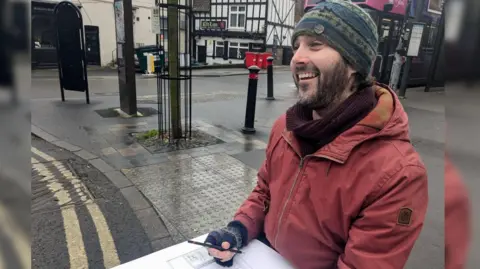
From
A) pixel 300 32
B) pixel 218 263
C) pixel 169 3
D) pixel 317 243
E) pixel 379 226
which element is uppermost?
pixel 169 3

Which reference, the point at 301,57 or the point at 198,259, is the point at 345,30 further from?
the point at 198,259

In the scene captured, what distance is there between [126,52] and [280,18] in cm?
2314

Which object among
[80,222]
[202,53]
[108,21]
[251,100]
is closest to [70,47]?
[251,100]

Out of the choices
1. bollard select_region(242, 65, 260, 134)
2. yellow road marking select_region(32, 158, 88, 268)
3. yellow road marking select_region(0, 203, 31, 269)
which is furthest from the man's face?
bollard select_region(242, 65, 260, 134)

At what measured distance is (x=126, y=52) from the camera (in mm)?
6625

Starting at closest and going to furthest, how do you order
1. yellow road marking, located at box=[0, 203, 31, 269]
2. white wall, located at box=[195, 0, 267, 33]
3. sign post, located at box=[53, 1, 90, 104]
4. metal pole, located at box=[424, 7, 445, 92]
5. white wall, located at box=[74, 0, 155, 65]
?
yellow road marking, located at box=[0, 203, 31, 269]
metal pole, located at box=[424, 7, 445, 92]
sign post, located at box=[53, 1, 90, 104]
white wall, located at box=[74, 0, 155, 65]
white wall, located at box=[195, 0, 267, 33]

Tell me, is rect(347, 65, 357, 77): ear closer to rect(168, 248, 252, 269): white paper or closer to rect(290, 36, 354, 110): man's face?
rect(290, 36, 354, 110): man's face

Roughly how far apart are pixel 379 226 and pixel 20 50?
115 cm

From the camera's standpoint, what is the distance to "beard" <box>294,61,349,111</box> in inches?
52.7

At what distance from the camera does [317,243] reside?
4.36 feet

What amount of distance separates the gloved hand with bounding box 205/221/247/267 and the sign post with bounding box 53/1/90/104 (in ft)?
24.3

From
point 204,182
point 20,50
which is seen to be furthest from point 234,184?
point 20,50

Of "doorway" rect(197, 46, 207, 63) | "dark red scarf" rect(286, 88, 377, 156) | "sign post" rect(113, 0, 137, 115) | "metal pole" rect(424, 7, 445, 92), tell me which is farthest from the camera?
"doorway" rect(197, 46, 207, 63)

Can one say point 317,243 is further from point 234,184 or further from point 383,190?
point 234,184
